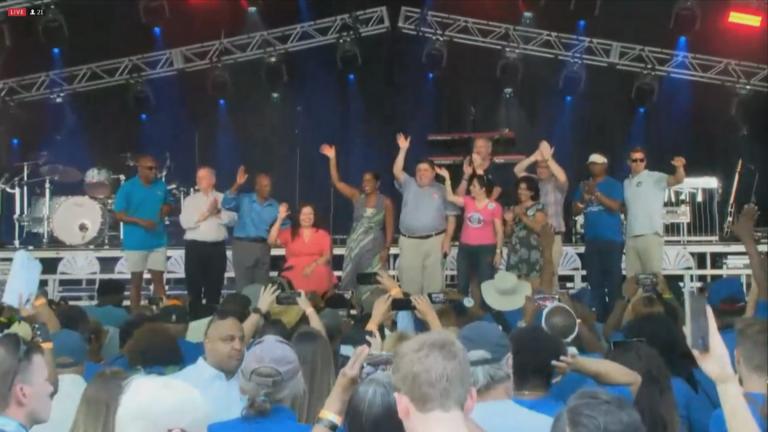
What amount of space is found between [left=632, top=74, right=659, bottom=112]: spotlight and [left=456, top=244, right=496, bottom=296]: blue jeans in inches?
233

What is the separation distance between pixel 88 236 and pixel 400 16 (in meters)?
4.96

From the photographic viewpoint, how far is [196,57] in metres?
13.2

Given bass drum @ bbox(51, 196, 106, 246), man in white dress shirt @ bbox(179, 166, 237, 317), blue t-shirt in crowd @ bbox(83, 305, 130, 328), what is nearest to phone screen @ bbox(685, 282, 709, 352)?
blue t-shirt in crowd @ bbox(83, 305, 130, 328)

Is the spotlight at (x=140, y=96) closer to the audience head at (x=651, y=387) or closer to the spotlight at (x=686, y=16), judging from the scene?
the spotlight at (x=686, y=16)

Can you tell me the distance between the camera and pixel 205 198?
7.90 meters

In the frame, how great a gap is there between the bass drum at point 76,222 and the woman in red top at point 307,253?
13.5ft

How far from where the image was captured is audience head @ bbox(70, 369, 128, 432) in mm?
2865

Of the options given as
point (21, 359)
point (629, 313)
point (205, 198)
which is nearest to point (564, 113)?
point (205, 198)

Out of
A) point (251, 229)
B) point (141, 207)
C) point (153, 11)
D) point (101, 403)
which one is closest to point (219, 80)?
point (153, 11)

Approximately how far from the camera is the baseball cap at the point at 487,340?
9.71 feet

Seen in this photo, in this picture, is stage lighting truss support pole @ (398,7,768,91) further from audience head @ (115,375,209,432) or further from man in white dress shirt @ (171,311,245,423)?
audience head @ (115,375,209,432)

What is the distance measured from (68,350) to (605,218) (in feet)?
15.6

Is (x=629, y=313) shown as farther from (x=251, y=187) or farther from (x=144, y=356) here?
(x=251, y=187)

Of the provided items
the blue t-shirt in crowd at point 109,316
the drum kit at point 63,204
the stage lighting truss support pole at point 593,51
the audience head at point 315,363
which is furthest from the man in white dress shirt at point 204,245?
the stage lighting truss support pole at point 593,51
